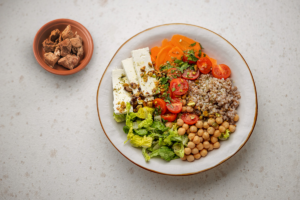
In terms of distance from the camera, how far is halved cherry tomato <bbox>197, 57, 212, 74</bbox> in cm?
271

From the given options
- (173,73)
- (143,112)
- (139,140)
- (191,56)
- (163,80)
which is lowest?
(139,140)

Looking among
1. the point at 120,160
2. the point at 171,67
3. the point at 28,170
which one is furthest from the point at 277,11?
the point at 28,170

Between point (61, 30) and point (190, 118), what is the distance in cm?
255

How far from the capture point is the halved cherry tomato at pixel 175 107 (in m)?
2.62

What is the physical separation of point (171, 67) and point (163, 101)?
52 centimetres

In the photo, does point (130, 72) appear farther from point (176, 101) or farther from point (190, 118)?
point (190, 118)

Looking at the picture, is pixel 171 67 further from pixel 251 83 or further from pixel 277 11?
pixel 277 11

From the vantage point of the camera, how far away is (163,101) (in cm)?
266

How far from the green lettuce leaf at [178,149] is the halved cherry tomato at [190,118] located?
328 mm

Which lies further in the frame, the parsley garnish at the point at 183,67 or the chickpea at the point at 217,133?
the parsley garnish at the point at 183,67

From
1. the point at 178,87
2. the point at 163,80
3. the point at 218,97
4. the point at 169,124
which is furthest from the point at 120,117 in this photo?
the point at 218,97

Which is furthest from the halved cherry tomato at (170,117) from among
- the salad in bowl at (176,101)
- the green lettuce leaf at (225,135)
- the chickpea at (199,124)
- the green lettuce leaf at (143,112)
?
the green lettuce leaf at (225,135)

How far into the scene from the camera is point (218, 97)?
258 centimetres

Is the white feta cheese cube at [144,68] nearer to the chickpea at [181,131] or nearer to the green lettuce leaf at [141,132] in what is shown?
the green lettuce leaf at [141,132]
